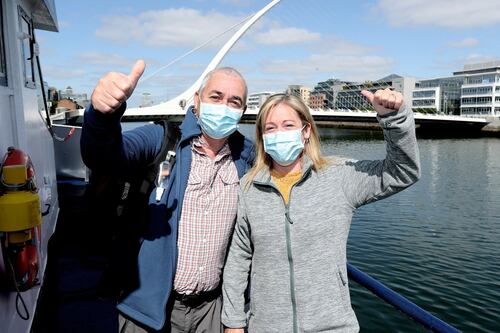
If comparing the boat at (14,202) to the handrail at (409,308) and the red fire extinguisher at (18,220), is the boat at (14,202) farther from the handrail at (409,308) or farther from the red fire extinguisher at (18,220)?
the handrail at (409,308)

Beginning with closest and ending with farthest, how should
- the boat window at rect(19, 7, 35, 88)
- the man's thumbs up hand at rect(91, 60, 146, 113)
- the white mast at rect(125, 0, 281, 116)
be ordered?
1. the man's thumbs up hand at rect(91, 60, 146, 113)
2. the boat window at rect(19, 7, 35, 88)
3. the white mast at rect(125, 0, 281, 116)

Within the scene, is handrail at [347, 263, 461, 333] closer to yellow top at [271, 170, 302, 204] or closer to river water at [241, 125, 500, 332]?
yellow top at [271, 170, 302, 204]

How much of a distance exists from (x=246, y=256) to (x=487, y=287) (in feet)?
27.8

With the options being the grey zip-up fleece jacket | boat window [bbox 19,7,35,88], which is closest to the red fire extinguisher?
the grey zip-up fleece jacket

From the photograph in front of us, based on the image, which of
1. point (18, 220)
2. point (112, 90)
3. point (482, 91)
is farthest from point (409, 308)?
point (482, 91)

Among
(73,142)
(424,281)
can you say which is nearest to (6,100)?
(73,142)

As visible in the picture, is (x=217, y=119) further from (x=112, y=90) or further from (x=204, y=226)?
(x=112, y=90)

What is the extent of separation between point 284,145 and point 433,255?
9.57 meters

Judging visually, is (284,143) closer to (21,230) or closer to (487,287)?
(21,230)

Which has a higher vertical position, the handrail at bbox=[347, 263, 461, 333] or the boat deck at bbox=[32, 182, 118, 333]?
the handrail at bbox=[347, 263, 461, 333]

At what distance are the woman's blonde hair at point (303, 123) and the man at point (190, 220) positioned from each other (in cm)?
14

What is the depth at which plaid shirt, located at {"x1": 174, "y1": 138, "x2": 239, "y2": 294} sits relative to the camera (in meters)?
1.98

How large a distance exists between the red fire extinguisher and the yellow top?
1241 mm

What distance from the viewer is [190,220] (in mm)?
1982
